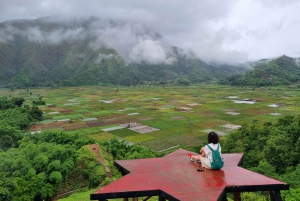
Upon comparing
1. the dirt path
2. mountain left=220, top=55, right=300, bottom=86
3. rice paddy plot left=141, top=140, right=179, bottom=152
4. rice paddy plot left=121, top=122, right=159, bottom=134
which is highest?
mountain left=220, top=55, right=300, bottom=86

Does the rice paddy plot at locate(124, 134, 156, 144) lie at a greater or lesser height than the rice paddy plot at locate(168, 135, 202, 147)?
greater

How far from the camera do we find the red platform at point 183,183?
11.9 ft

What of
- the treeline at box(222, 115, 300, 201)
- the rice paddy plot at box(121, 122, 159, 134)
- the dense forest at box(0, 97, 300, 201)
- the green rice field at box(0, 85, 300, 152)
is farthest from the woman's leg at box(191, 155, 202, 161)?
the rice paddy plot at box(121, 122, 159, 134)

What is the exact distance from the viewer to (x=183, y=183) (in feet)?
12.8

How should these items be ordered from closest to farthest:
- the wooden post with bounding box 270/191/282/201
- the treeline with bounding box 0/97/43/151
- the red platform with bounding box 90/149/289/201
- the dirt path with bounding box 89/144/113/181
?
the red platform with bounding box 90/149/289/201
the wooden post with bounding box 270/191/282/201
the dirt path with bounding box 89/144/113/181
the treeline with bounding box 0/97/43/151

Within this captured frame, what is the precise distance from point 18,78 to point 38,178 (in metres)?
164

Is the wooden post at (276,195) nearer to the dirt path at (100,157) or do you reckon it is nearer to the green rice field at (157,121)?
the dirt path at (100,157)

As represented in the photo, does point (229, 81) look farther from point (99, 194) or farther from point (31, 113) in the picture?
point (99, 194)

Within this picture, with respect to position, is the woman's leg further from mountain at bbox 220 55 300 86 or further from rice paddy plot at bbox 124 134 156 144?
mountain at bbox 220 55 300 86

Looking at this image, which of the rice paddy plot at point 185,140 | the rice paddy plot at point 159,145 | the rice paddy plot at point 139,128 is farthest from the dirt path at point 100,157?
the rice paddy plot at point 139,128

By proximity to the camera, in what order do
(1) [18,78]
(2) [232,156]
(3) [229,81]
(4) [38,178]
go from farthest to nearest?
(1) [18,78] → (3) [229,81] → (4) [38,178] → (2) [232,156]

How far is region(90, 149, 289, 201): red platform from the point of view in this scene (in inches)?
143

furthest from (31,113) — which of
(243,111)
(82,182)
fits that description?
(243,111)

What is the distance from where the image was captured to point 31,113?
51969mm
